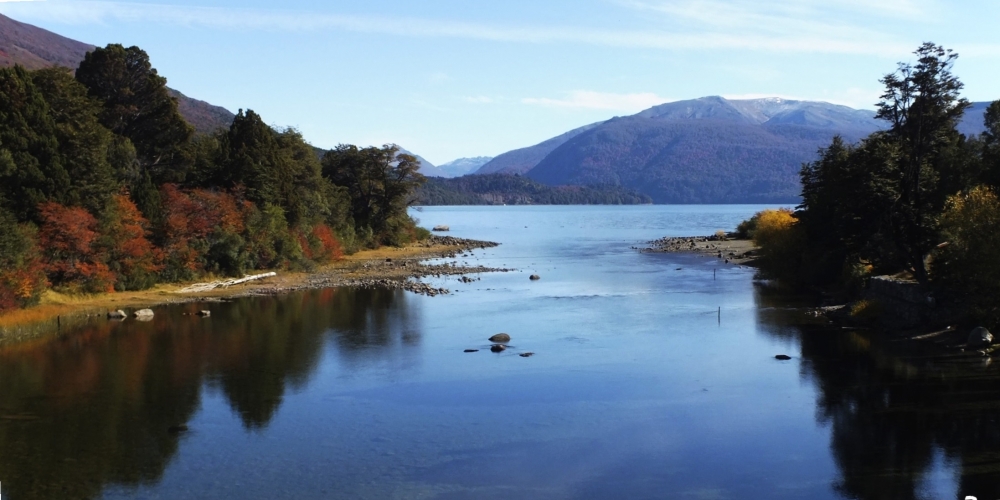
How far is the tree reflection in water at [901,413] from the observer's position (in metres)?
21.7

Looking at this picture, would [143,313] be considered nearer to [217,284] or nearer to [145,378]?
[217,284]

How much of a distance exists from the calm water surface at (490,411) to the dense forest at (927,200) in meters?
5.06

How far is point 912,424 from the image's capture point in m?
26.2

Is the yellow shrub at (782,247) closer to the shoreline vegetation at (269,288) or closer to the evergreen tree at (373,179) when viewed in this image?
the shoreline vegetation at (269,288)

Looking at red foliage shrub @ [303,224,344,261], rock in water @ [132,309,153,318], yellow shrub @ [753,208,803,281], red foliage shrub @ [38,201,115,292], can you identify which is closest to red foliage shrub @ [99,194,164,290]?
red foliage shrub @ [38,201,115,292]

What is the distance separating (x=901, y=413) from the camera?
27562 millimetres

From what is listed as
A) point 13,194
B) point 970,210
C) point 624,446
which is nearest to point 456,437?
point 624,446

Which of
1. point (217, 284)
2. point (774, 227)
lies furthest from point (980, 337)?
point (217, 284)

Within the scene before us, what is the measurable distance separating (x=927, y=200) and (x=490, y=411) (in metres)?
30.6

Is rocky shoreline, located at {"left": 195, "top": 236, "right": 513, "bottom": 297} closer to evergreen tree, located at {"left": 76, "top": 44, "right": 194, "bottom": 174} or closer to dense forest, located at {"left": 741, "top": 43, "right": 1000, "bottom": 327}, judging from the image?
evergreen tree, located at {"left": 76, "top": 44, "right": 194, "bottom": 174}

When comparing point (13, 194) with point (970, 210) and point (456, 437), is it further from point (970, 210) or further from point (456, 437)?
point (970, 210)

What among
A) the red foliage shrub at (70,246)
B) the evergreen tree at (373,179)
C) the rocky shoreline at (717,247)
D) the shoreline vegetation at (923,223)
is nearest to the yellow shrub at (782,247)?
the shoreline vegetation at (923,223)

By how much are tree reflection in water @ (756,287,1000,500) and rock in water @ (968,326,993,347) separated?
1.54m

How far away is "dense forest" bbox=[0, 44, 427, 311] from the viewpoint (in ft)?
158
